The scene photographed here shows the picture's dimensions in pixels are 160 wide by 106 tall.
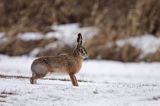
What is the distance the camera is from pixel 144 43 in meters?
40.8

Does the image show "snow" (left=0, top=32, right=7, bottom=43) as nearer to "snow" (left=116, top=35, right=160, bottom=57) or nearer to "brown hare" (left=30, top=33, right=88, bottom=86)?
"snow" (left=116, top=35, right=160, bottom=57)

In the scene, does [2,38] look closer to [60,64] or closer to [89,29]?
[89,29]

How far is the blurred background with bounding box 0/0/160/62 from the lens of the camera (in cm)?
4088

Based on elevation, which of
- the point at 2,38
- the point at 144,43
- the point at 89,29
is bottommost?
the point at 144,43

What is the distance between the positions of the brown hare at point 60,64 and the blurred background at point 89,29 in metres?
21.5

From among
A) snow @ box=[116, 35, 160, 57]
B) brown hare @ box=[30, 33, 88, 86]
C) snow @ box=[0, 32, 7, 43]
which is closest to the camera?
brown hare @ box=[30, 33, 88, 86]

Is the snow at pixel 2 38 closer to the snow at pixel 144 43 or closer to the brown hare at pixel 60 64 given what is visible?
the snow at pixel 144 43

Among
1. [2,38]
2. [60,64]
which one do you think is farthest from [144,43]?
[60,64]

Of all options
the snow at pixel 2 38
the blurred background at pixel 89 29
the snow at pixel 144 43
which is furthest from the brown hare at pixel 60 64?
the snow at pixel 2 38

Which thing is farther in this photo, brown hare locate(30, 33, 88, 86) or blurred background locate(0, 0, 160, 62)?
blurred background locate(0, 0, 160, 62)

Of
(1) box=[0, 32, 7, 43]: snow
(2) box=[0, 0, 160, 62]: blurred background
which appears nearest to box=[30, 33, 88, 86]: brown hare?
(2) box=[0, 0, 160, 62]: blurred background

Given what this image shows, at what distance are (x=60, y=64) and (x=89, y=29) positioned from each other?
26553mm

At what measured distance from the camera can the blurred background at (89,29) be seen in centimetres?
4088

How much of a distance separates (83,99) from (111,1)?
33.4 m
